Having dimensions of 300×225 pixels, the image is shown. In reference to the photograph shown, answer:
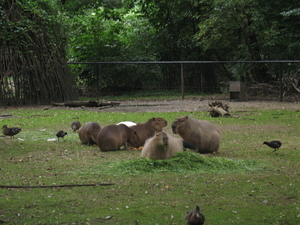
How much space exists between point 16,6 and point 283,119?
10.3 metres

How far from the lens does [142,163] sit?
594 cm

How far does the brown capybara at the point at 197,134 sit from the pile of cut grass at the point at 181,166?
738 mm

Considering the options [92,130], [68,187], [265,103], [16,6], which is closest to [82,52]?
[16,6]

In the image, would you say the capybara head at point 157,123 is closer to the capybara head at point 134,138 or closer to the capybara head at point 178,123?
the capybara head at point 134,138

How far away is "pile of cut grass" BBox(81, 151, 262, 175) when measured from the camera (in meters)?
5.74

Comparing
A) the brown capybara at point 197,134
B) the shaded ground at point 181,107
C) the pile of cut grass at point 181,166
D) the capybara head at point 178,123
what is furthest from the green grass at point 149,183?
the shaded ground at point 181,107

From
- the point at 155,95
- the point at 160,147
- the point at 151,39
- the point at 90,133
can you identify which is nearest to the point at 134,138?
the point at 90,133

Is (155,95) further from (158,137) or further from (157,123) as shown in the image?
(158,137)

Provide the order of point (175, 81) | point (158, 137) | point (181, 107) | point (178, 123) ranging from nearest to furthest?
point (158, 137)
point (178, 123)
point (181, 107)
point (175, 81)

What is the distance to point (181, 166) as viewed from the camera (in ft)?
19.2

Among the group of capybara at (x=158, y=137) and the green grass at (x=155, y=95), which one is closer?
the group of capybara at (x=158, y=137)

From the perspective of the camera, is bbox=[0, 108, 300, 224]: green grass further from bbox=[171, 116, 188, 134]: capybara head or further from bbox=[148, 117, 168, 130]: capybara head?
bbox=[148, 117, 168, 130]: capybara head

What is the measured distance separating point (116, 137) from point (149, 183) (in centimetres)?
234

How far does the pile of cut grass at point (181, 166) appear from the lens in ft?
18.8
